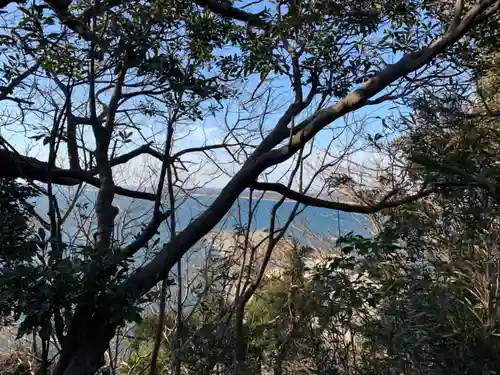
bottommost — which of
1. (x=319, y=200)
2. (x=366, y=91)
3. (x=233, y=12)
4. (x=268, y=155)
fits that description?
(x=319, y=200)

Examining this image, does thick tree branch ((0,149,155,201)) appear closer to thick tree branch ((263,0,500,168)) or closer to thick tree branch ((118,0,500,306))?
thick tree branch ((118,0,500,306))

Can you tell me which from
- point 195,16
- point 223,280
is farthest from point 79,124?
point 223,280

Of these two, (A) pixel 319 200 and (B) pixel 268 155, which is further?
(A) pixel 319 200

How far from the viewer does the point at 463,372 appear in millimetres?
1575

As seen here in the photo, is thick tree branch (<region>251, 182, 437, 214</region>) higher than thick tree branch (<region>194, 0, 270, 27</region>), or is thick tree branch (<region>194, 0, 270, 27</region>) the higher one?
thick tree branch (<region>194, 0, 270, 27</region>)

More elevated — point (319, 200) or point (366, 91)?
point (366, 91)

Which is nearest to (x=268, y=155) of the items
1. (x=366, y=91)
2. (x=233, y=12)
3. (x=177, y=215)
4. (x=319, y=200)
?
(x=319, y=200)

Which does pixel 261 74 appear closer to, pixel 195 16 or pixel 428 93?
pixel 195 16

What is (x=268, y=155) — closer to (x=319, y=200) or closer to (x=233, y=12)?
(x=319, y=200)

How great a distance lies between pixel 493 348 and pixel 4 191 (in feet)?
6.92

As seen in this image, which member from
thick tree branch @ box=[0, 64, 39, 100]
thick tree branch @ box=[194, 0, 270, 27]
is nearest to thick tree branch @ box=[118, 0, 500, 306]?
thick tree branch @ box=[194, 0, 270, 27]

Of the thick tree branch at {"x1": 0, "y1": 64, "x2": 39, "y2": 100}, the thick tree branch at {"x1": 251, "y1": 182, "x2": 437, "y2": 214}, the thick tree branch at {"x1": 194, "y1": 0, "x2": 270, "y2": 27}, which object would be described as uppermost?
the thick tree branch at {"x1": 194, "y1": 0, "x2": 270, "y2": 27}

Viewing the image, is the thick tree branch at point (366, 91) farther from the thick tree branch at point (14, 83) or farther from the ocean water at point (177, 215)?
the thick tree branch at point (14, 83)

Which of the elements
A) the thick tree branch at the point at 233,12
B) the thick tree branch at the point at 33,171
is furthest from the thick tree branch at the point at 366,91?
the thick tree branch at the point at 33,171
